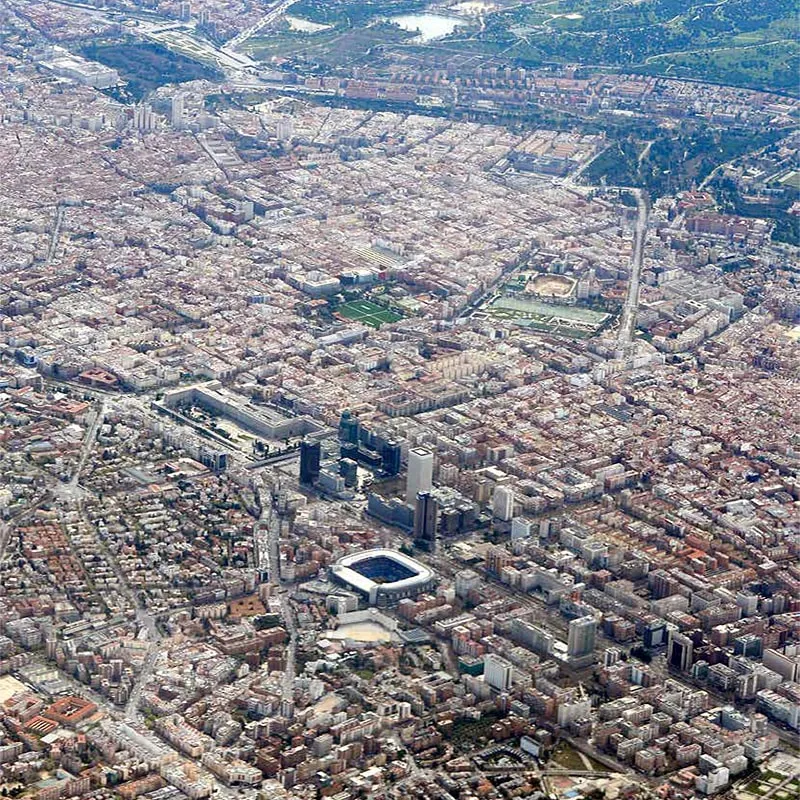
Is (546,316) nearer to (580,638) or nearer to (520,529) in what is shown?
(520,529)

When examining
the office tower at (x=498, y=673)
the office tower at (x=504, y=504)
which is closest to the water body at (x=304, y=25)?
the office tower at (x=504, y=504)

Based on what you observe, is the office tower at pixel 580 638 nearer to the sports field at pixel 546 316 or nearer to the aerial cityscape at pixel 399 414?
the aerial cityscape at pixel 399 414

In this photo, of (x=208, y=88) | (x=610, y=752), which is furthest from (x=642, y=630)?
(x=208, y=88)

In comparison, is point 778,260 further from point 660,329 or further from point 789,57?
point 789,57

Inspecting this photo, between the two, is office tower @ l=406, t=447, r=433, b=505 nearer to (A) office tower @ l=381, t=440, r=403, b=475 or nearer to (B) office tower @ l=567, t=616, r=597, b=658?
(A) office tower @ l=381, t=440, r=403, b=475

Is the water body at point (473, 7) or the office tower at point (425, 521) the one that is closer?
the office tower at point (425, 521)
